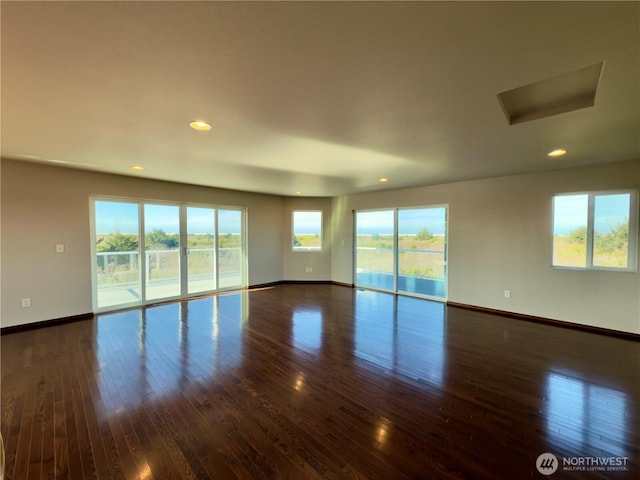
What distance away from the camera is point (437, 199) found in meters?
5.69

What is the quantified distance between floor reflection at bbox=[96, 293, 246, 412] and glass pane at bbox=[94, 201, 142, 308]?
414mm

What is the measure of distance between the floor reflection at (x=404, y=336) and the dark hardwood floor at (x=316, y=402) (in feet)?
0.09

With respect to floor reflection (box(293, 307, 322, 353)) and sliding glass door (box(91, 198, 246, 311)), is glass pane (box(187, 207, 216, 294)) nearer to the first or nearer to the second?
sliding glass door (box(91, 198, 246, 311))

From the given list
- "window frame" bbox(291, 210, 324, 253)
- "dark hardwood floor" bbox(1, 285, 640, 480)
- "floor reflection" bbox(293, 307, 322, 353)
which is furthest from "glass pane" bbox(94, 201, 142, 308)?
"window frame" bbox(291, 210, 324, 253)

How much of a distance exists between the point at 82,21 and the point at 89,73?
533mm

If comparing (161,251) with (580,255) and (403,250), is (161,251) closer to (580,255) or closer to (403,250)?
(403,250)

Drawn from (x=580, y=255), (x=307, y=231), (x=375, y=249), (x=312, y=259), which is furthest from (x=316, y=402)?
(x=307, y=231)

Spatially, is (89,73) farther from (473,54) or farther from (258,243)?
(258,243)

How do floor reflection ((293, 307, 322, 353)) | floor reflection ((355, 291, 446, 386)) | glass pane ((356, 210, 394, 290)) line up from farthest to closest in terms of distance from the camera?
glass pane ((356, 210, 394, 290)), floor reflection ((293, 307, 322, 353)), floor reflection ((355, 291, 446, 386))

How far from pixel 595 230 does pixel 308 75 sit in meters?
→ 4.80

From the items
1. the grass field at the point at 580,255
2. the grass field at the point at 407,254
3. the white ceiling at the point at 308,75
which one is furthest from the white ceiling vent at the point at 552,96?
the grass field at the point at 407,254

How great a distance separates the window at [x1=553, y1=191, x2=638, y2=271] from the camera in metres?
3.78

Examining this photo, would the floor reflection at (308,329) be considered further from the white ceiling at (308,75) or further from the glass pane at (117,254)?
the glass pane at (117,254)

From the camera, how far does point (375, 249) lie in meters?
6.94
